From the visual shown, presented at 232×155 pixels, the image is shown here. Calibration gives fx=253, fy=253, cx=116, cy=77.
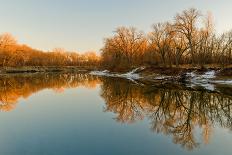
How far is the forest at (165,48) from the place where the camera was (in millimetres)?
49812

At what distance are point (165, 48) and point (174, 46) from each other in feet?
8.26

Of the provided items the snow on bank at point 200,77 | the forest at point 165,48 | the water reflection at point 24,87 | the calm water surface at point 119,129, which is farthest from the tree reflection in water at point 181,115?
the forest at point 165,48

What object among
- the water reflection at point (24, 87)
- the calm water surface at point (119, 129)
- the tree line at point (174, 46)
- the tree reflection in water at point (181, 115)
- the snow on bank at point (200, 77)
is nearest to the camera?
the calm water surface at point (119, 129)

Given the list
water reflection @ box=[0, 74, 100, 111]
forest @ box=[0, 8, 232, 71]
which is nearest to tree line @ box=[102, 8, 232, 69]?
forest @ box=[0, 8, 232, 71]

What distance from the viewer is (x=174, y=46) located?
61.3m

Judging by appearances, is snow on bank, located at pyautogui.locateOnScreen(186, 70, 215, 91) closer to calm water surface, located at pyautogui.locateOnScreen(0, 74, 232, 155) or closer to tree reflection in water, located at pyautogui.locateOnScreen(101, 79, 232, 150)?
tree reflection in water, located at pyautogui.locateOnScreen(101, 79, 232, 150)

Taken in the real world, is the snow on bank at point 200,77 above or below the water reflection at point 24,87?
above

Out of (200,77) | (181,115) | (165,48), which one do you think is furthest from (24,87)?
(165,48)

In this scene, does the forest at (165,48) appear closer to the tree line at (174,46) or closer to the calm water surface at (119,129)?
the tree line at (174,46)

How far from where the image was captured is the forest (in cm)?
4981

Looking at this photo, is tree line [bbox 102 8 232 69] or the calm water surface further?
tree line [bbox 102 8 232 69]

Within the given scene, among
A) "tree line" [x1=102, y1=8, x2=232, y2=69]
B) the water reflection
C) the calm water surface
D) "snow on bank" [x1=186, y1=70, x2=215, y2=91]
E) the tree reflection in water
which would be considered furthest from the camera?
"tree line" [x1=102, y1=8, x2=232, y2=69]

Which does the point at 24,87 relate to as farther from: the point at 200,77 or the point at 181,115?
the point at 200,77

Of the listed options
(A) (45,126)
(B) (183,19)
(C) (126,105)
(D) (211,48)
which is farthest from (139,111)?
(D) (211,48)
